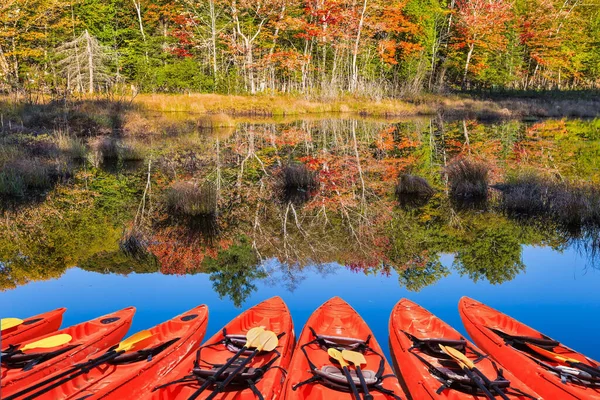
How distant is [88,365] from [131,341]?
440 mm

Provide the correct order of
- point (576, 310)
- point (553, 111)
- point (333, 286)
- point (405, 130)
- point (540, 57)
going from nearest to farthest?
point (576, 310)
point (333, 286)
point (405, 130)
point (553, 111)
point (540, 57)

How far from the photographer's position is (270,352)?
406 centimetres

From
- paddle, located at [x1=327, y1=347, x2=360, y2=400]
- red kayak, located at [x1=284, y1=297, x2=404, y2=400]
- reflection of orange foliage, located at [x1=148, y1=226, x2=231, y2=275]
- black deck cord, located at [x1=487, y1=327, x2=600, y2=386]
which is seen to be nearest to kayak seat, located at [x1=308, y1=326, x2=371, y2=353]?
red kayak, located at [x1=284, y1=297, x2=404, y2=400]

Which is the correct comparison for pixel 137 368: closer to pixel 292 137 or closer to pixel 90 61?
pixel 292 137

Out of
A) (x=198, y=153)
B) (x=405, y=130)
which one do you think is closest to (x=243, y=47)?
(x=405, y=130)

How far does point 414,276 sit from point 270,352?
3.51 metres

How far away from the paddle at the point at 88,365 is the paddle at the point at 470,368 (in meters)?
2.75

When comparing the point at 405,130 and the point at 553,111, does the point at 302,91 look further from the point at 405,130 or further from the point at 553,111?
the point at 553,111

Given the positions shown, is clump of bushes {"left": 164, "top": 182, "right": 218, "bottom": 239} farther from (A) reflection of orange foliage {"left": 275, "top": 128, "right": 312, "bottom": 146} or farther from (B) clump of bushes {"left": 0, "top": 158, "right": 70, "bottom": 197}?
(A) reflection of orange foliage {"left": 275, "top": 128, "right": 312, "bottom": 146}

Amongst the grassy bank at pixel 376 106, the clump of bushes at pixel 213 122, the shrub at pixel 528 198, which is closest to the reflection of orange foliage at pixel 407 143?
the shrub at pixel 528 198

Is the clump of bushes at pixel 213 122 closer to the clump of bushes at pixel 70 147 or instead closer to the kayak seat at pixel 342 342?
the clump of bushes at pixel 70 147

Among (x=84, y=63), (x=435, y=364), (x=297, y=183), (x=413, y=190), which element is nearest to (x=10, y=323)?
(x=435, y=364)

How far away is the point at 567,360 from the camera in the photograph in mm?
3793

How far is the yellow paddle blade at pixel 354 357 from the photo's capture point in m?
3.72
